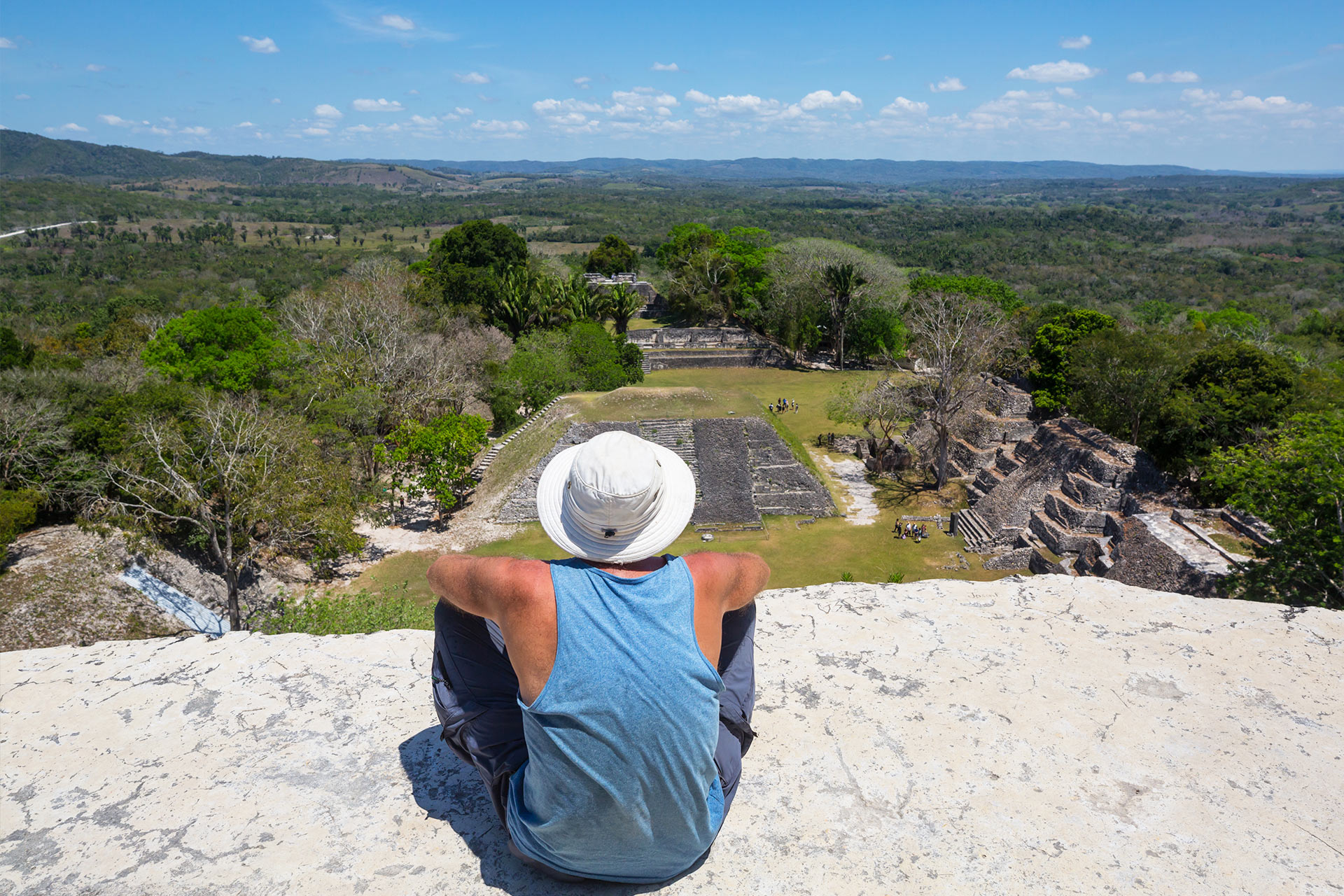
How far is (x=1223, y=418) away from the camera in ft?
48.8

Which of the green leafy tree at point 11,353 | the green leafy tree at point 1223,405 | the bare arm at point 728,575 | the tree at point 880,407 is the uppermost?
the bare arm at point 728,575

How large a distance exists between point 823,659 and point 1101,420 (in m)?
18.6

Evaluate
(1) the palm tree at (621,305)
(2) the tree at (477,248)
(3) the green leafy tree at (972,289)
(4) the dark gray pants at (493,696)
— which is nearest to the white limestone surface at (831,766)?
(4) the dark gray pants at (493,696)

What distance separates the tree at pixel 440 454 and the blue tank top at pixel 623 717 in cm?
1583

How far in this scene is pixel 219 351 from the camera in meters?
19.3

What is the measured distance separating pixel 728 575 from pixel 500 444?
20329 mm

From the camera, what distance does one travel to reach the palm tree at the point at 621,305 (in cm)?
3519

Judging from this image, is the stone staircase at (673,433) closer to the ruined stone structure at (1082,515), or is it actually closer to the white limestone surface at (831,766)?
the ruined stone structure at (1082,515)

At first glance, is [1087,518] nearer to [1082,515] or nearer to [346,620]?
[1082,515]

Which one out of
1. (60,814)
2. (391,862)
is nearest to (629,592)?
(391,862)

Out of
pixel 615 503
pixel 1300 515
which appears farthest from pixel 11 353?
pixel 1300 515

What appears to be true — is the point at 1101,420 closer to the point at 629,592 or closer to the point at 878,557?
the point at 878,557

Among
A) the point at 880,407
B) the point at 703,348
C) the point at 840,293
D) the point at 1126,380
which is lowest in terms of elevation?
the point at 703,348

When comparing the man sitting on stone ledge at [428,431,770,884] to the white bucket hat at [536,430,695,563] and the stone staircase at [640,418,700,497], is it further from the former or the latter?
the stone staircase at [640,418,700,497]
